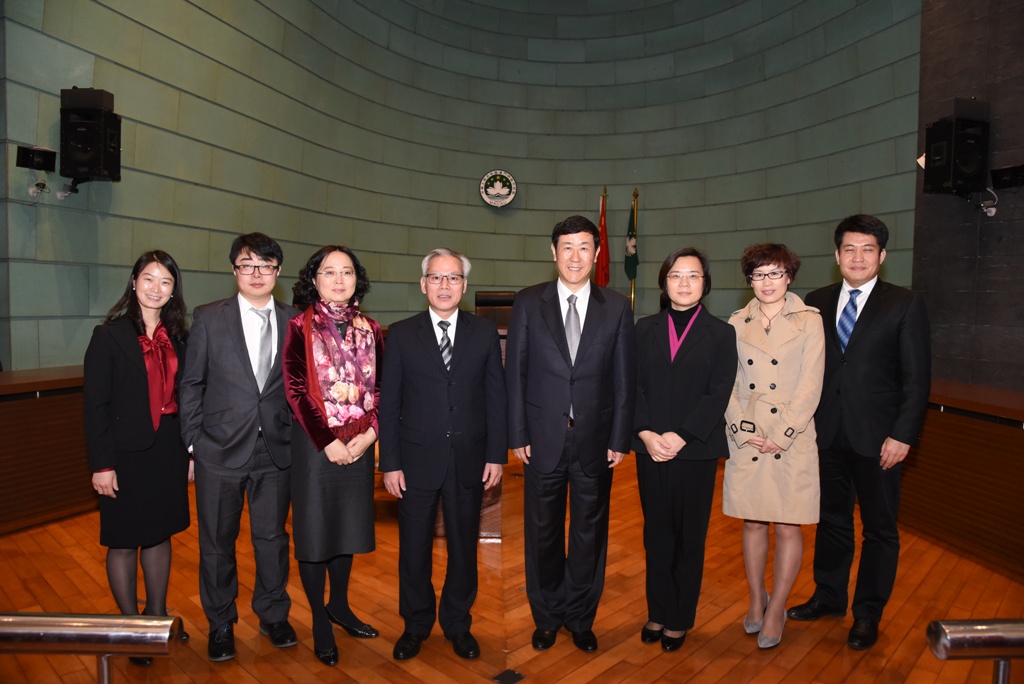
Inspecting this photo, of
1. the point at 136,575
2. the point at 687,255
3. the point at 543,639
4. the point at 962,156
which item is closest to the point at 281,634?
the point at 136,575

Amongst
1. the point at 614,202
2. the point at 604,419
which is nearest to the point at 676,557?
the point at 604,419

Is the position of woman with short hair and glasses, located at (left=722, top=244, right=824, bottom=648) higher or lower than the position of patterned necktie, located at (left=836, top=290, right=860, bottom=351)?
lower

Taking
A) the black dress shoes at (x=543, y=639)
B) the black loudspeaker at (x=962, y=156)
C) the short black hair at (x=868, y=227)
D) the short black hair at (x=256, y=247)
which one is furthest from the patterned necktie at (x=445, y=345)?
the black loudspeaker at (x=962, y=156)

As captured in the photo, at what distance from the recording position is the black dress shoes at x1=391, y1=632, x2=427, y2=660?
2377mm

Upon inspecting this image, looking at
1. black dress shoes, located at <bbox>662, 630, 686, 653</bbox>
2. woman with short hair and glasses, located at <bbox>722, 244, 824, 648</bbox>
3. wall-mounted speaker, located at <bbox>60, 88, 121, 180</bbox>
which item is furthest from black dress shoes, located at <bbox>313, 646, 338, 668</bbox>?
wall-mounted speaker, located at <bbox>60, 88, 121, 180</bbox>

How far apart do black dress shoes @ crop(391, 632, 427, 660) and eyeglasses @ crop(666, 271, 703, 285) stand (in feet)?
5.34

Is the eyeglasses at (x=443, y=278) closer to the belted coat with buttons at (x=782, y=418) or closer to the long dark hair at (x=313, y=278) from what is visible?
the long dark hair at (x=313, y=278)

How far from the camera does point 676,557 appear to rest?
2.45 metres

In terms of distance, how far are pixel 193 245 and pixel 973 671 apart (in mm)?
5361

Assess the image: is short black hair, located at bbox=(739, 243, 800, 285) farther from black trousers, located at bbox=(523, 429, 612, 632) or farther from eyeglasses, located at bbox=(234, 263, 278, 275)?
eyeglasses, located at bbox=(234, 263, 278, 275)

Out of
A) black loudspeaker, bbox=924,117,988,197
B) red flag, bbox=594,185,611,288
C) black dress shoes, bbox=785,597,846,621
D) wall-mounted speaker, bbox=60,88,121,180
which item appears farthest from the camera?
red flag, bbox=594,185,611,288

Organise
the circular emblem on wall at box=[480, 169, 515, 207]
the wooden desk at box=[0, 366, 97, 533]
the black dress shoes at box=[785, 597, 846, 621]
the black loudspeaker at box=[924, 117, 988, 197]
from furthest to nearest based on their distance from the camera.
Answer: the circular emblem on wall at box=[480, 169, 515, 207] < the black loudspeaker at box=[924, 117, 988, 197] < the wooden desk at box=[0, 366, 97, 533] < the black dress shoes at box=[785, 597, 846, 621]

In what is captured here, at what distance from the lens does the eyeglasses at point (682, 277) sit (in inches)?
94.7

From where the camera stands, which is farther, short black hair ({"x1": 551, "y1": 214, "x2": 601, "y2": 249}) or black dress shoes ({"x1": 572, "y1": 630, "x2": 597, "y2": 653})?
black dress shoes ({"x1": 572, "y1": 630, "x2": 597, "y2": 653})
